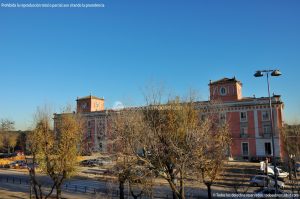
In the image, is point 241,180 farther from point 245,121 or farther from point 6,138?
point 6,138

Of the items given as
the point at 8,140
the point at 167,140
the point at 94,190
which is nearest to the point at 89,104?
the point at 8,140

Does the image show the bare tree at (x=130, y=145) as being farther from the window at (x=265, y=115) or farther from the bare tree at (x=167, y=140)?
the window at (x=265, y=115)

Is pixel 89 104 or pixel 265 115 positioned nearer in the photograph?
pixel 265 115

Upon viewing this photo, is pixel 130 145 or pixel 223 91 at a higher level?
pixel 223 91

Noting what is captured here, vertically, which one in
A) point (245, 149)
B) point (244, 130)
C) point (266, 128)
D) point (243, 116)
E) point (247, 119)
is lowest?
point (245, 149)

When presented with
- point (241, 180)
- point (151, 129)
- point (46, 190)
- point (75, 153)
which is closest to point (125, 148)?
point (151, 129)

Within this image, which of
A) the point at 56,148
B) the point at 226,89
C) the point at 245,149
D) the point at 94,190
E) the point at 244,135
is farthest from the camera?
the point at 226,89

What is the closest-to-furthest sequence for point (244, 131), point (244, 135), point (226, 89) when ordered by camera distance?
1. point (244, 135)
2. point (244, 131)
3. point (226, 89)

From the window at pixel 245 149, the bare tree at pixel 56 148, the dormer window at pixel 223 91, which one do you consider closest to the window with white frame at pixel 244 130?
the window at pixel 245 149

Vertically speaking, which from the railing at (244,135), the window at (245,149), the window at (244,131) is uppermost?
the window at (244,131)

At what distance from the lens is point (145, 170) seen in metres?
13.5

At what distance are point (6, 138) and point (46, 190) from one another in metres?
55.4

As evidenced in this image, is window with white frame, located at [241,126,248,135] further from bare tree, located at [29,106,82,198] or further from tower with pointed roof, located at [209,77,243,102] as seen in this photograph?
bare tree, located at [29,106,82,198]

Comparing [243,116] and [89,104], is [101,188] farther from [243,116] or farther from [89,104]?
[89,104]
